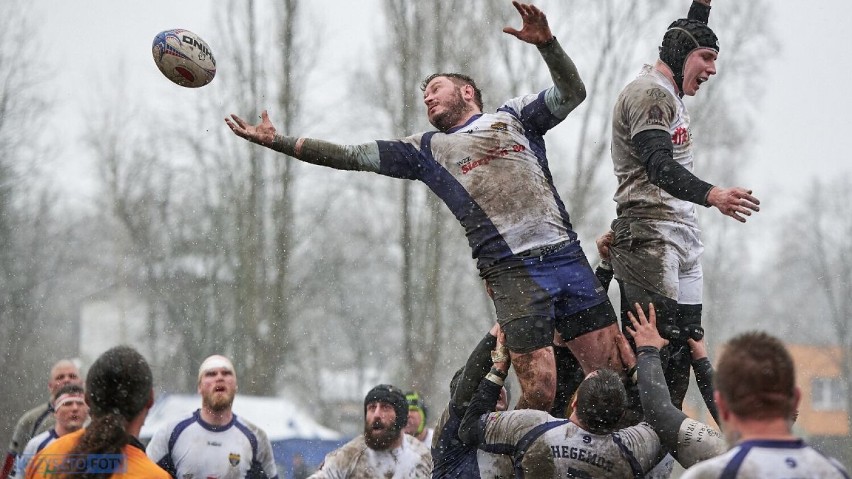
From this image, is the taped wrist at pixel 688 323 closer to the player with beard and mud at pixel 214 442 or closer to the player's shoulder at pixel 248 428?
the player with beard and mud at pixel 214 442

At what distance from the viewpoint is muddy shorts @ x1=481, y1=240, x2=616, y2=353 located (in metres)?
5.57

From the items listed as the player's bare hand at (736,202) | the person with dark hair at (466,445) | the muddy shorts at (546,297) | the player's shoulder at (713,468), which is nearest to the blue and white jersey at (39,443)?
the person with dark hair at (466,445)

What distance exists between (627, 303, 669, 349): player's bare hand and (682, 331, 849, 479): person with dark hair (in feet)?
6.58

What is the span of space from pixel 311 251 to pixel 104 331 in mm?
26732

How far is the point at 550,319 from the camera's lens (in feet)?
18.4

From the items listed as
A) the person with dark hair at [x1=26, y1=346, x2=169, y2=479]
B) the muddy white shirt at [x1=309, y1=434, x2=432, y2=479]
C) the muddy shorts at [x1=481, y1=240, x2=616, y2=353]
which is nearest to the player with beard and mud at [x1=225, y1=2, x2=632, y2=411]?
the muddy shorts at [x1=481, y1=240, x2=616, y2=353]

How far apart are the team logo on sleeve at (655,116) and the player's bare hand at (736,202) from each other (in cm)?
66

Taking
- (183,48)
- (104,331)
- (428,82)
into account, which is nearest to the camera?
(428,82)

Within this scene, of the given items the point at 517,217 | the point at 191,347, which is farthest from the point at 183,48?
the point at 191,347

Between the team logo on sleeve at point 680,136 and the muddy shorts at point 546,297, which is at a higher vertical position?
the team logo on sleeve at point 680,136

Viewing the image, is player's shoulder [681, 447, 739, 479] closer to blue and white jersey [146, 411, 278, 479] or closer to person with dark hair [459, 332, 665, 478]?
person with dark hair [459, 332, 665, 478]

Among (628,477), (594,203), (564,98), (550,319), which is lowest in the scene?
(628,477)

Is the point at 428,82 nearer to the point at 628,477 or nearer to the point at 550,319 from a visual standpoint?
the point at 550,319

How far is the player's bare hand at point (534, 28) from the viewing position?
5.35m
